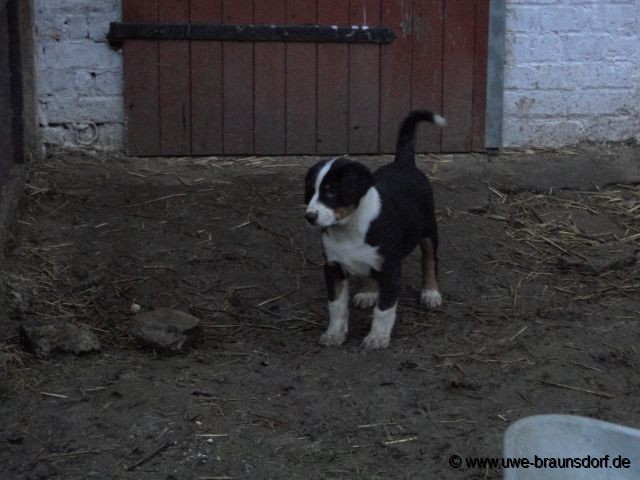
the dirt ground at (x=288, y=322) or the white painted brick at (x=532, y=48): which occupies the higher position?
the white painted brick at (x=532, y=48)

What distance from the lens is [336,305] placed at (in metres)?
5.71

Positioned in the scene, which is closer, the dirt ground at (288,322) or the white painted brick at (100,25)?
the dirt ground at (288,322)

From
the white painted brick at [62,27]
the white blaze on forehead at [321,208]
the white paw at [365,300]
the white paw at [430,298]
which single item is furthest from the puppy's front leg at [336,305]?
the white painted brick at [62,27]

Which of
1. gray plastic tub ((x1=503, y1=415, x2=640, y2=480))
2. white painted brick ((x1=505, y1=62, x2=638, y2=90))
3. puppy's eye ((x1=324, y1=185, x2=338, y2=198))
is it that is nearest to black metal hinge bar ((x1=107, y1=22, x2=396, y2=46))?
white painted brick ((x1=505, y1=62, x2=638, y2=90))

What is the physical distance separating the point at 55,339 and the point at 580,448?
9.29ft

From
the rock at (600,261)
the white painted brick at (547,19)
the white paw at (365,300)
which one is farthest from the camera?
the white painted brick at (547,19)

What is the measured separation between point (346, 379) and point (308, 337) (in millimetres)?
663

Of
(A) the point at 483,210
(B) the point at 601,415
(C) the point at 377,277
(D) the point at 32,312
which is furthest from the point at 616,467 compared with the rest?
(A) the point at 483,210

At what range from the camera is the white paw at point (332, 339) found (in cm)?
568

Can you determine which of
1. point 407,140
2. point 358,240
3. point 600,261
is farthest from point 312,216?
point 600,261

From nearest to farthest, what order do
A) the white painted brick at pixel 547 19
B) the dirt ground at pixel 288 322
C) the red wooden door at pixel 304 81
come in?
the dirt ground at pixel 288 322
the red wooden door at pixel 304 81
the white painted brick at pixel 547 19

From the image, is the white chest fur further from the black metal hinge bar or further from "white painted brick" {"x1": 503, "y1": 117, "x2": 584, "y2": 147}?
"white painted brick" {"x1": 503, "y1": 117, "x2": 584, "y2": 147}

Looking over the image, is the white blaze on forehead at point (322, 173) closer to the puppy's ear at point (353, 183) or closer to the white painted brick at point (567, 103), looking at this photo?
the puppy's ear at point (353, 183)

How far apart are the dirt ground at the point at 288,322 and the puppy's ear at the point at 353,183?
75cm
